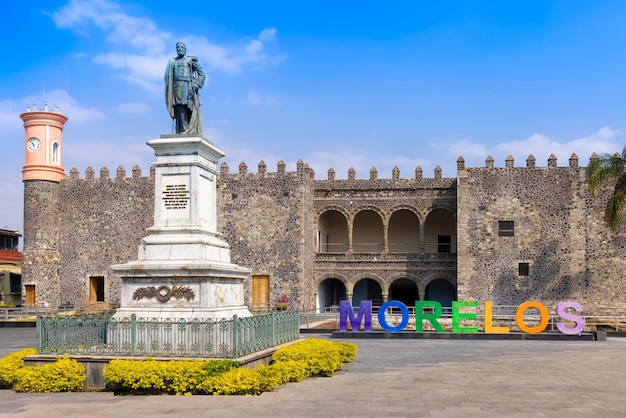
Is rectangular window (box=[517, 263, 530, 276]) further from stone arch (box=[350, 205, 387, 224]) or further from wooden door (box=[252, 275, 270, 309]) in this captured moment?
wooden door (box=[252, 275, 270, 309])

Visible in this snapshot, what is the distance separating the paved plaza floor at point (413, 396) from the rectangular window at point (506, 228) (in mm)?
18105

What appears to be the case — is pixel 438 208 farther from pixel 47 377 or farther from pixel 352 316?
pixel 47 377

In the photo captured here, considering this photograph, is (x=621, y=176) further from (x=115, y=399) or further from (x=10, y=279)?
(x=10, y=279)

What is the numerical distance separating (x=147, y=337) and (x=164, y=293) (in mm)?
915

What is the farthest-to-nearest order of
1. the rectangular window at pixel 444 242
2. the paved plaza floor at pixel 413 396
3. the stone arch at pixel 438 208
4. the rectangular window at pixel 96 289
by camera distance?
the rectangular window at pixel 444 242, the rectangular window at pixel 96 289, the stone arch at pixel 438 208, the paved plaza floor at pixel 413 396

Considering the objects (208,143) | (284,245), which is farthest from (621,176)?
(208,143)

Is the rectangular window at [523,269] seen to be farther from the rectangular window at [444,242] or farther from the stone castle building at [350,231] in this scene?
the rectangular window at [444,242]

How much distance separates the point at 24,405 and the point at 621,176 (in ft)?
79.9

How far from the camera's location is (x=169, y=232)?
477 inches

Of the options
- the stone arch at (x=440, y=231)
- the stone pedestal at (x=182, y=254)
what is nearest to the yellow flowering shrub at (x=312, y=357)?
the stone pedestal at (x=182, y=254)

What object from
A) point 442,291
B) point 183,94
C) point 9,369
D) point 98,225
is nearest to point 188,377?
point 9,369

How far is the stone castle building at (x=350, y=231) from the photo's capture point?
105 ft

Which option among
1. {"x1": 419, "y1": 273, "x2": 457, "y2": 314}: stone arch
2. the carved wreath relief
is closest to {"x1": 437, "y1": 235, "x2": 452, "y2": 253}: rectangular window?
{"x1": 419, "y1": 273, "x2": 457, "y2": 314}: stone arch

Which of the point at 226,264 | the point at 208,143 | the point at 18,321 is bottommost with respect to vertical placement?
the point at 18,321
